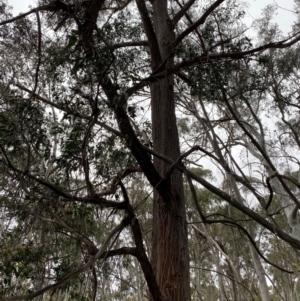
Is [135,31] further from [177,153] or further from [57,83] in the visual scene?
[177,153]

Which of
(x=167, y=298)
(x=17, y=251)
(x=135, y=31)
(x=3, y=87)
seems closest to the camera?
(x=167, y=298)

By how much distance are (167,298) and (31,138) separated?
162cm

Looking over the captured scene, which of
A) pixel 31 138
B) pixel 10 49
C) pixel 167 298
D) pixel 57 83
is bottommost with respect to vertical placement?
pixel 167 298

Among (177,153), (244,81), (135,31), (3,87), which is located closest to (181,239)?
(177,153)

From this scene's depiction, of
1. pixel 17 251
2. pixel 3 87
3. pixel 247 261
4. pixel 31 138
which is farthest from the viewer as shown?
pixel 247 261

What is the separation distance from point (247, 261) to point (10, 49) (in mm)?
13237

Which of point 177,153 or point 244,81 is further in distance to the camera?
point 244,81

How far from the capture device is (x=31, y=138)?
116 inches

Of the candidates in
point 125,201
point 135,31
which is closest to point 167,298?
point 125,201

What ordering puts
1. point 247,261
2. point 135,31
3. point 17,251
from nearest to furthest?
point 17,251 → point 135,31 → point 247,261

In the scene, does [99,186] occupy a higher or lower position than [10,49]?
lower

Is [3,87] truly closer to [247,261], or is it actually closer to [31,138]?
[31,138]

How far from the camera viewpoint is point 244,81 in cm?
425

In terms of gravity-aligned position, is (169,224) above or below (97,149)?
below
